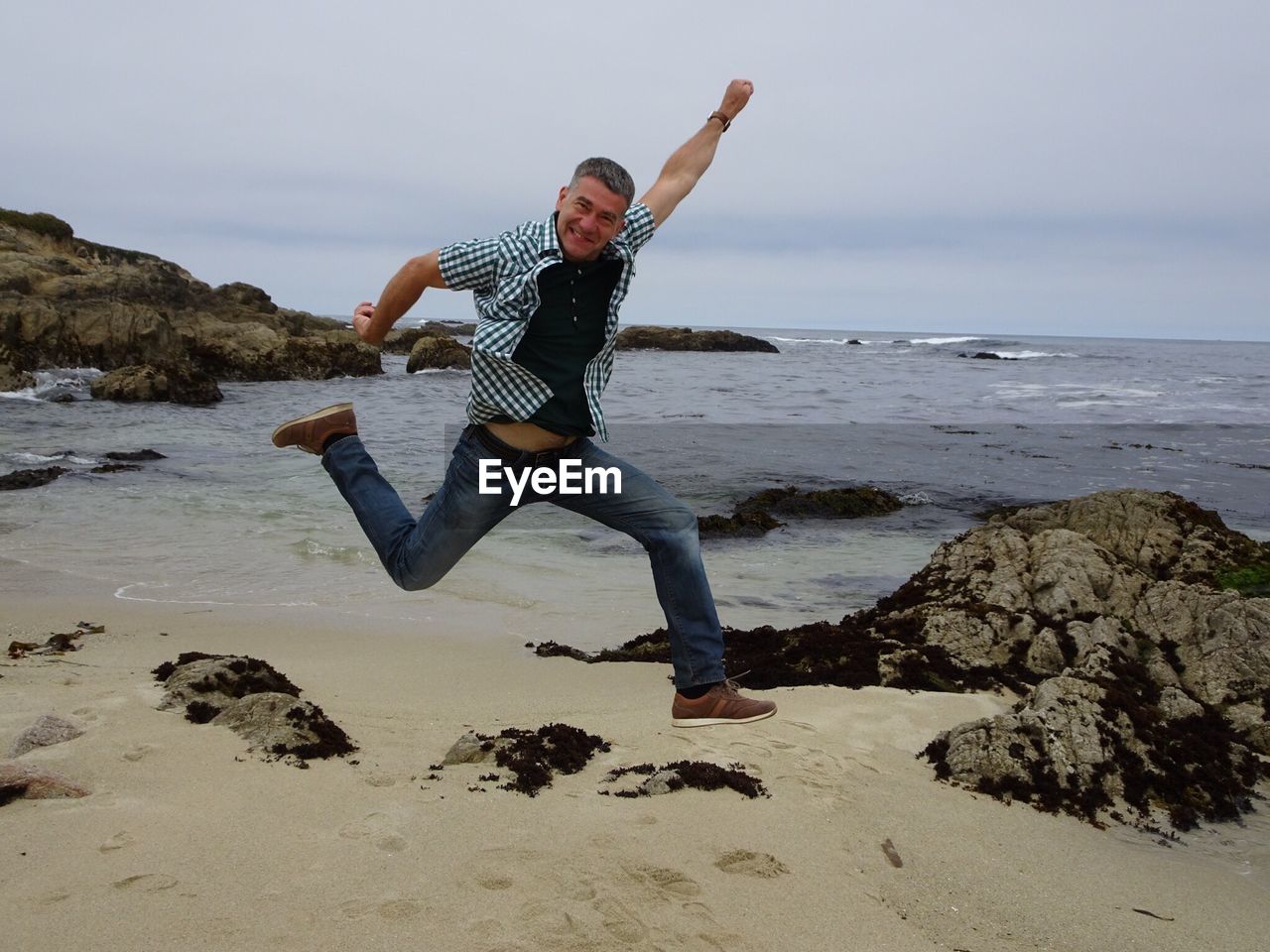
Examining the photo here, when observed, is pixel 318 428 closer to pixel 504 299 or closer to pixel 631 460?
pixel 504 299

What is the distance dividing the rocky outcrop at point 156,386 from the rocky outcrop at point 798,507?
19.4m

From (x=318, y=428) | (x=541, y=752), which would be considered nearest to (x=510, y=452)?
(x=318, y=428)

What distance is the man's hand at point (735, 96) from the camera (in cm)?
454

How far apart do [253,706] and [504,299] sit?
2292 mm

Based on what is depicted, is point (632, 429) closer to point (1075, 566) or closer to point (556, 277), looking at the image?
point (1075, 566)

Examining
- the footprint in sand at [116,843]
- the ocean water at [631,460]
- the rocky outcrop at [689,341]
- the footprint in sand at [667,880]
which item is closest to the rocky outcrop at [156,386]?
the ocean water at [631,460]

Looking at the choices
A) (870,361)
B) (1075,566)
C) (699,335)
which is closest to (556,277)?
(1075,566)

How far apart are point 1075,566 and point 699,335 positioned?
7116 cm

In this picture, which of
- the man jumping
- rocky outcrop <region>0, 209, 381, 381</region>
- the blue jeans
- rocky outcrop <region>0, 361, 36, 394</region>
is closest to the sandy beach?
the blue jeans

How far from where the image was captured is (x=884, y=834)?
3564 mm

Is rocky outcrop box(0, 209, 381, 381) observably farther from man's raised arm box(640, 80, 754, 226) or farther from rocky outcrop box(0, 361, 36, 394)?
man's raised arm box(640, 80, 754, 226)

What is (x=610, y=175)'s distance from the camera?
11.9 ft

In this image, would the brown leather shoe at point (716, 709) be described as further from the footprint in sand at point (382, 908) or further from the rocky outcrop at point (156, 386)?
the rocky outcrop at point (156, 386)

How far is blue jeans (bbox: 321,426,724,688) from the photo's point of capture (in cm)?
392
